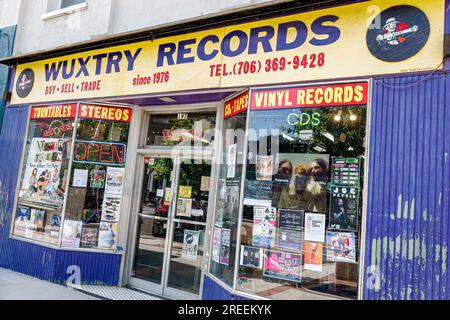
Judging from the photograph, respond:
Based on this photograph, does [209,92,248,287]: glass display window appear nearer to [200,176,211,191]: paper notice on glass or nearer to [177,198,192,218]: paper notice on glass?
[200,176,211,191]: paper notice on glass

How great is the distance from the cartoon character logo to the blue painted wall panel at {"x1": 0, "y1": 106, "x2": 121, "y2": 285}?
5.22m

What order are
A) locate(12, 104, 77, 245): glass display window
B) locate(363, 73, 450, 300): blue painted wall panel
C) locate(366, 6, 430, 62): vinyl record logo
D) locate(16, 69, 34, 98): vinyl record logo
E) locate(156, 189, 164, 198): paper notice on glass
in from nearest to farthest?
1. locate(363, 73, 450, 300): blue painted wall panel
2. locate(366, 6, 430, 62): vinyl record logo
3. locate(156, 189, 164, 198): paper notice on glass
4. locate(12, 104, 77, 245): glass display window
5. locate(16, 69, 34, 98): vinyl record logo

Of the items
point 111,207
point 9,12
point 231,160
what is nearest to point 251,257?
point 231,160

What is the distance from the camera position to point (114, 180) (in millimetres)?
6801

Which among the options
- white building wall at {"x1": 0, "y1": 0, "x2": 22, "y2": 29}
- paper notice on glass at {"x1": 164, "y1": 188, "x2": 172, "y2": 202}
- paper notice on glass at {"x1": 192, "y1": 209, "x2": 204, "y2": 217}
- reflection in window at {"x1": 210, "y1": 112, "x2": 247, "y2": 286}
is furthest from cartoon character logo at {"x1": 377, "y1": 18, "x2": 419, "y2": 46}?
white building wall at {"x1": 0, "y1": 0, "x2": 22, "y2": 29}

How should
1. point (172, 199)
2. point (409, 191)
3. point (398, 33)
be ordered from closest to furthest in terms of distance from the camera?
point (409, 191) → point (398, 33) → point (172, 199)

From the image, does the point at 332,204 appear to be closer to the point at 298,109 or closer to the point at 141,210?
the point at 298,109

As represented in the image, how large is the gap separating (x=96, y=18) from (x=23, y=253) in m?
4.48

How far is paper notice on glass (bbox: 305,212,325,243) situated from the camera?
450cm

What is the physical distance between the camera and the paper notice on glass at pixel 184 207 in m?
6.27

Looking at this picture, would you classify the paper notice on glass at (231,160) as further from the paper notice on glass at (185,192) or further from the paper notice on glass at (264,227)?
the paper notice on glass at (185,192)

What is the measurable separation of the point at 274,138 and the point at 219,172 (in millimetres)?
1161

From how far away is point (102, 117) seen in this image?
688 centimetres

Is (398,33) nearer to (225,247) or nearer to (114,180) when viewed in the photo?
(225,247)
